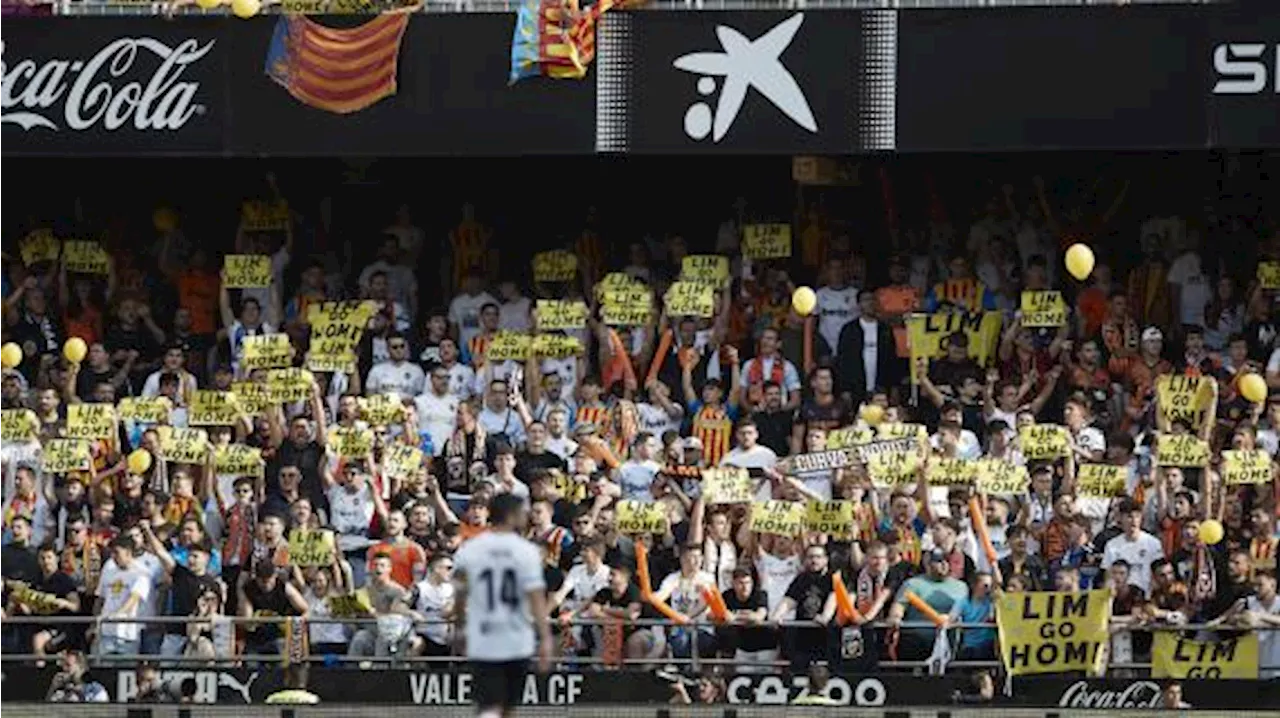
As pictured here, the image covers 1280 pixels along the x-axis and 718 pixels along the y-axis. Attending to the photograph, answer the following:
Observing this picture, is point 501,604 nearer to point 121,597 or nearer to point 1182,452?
point 121,597

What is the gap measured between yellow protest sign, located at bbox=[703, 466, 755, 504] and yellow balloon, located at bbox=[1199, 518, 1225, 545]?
329 centimetres

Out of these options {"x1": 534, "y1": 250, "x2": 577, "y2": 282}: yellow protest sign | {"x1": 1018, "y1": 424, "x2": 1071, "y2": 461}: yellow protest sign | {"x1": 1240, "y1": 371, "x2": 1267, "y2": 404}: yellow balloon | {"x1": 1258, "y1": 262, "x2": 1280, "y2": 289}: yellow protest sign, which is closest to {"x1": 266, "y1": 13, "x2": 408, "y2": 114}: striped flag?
{"x1": 534, "y1": 250, "x2": 577, "y2": 282}: yellow protest sign

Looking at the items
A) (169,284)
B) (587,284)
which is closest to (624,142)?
(587,284)

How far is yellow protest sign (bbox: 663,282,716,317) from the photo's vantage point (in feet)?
103

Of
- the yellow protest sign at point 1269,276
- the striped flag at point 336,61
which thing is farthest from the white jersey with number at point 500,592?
the striped flag at point 336,61

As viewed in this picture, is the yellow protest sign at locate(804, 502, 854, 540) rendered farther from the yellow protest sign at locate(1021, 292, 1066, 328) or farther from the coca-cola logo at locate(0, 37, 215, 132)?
the coca-cola logo at locate(0, 37, 215, 132)

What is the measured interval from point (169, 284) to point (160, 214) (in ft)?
3.05

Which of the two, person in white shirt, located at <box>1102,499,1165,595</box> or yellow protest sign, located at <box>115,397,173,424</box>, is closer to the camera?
person in white shirt, located at <box>1102,499,1165,595</box>

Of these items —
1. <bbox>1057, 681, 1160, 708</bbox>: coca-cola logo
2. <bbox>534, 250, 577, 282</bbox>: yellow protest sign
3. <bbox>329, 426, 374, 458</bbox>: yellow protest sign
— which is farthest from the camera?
<bbox>534, 250, 577, 282</bbox>: yellow protest sign

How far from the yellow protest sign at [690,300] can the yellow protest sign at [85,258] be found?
5.07m

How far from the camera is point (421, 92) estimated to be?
32250 mm

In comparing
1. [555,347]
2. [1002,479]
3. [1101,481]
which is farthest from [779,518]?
[555,347]

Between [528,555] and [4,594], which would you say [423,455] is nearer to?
[4,594]

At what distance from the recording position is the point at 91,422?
101 ft
